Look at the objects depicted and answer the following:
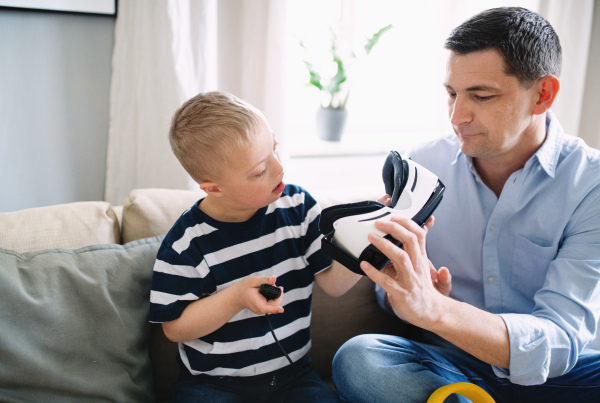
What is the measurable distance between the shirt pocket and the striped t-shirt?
0.51 meters

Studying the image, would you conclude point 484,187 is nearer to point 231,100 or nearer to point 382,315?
point 382,315

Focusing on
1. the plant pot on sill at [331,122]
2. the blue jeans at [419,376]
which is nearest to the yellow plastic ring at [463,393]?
the blue jeans at [419,376]

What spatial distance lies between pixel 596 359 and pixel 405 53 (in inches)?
74.7

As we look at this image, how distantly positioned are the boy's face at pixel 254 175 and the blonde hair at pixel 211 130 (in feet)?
0.05

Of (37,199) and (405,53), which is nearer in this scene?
(37,199)

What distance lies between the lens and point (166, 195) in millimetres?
1351

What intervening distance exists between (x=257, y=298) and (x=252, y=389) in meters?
0.28

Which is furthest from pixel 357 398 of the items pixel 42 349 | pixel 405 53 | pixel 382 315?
pixel 405 53

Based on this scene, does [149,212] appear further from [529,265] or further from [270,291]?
[529,265]

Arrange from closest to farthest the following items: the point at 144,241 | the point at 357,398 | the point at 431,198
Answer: the point at 431,198 < the point at 357,398 < the point at 144,241

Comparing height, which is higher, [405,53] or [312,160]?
[405,53]

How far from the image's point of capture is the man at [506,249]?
3.43 feet

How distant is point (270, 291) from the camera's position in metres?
0.96

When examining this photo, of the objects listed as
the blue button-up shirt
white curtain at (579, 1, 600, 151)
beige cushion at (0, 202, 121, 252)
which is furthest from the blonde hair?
white curtain at (579, 1, 600, 151)
